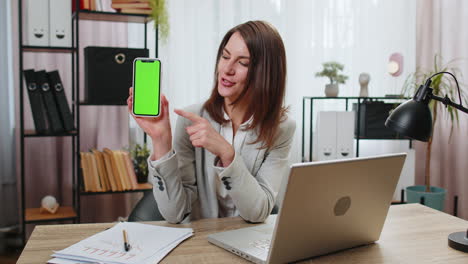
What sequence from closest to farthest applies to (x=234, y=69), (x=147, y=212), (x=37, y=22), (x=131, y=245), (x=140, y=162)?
(x=131, y=245)
(x=234, y=69)
(x=147, y=212)
(x=37, y=22)
(x=140, y=162)

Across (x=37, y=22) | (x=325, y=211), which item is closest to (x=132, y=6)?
(x=37, y=22)

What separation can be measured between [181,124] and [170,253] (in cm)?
60

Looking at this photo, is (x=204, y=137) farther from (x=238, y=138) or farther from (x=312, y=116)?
(x=312, y=116)

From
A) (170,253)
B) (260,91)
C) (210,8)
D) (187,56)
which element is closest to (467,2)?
(210,8)

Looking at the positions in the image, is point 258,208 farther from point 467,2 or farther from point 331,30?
point 467,2

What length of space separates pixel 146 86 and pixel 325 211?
1.86 feet

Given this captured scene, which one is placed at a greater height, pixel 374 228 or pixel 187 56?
pixel 187 56

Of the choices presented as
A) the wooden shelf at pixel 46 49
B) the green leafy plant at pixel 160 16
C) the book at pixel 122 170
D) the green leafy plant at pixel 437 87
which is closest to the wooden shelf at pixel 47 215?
the book at pixel 122 170

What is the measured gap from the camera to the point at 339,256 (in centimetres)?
105

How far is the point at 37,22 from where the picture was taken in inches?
97.2

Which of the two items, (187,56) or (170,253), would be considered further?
(187,56)

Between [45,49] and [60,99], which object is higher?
[45,49]

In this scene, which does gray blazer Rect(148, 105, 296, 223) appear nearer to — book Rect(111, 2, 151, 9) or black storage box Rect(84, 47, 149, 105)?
black storage box Rect(84, 47, 149, 105)

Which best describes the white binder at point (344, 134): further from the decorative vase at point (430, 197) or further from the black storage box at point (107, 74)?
the black storage box at point (107, 74)
